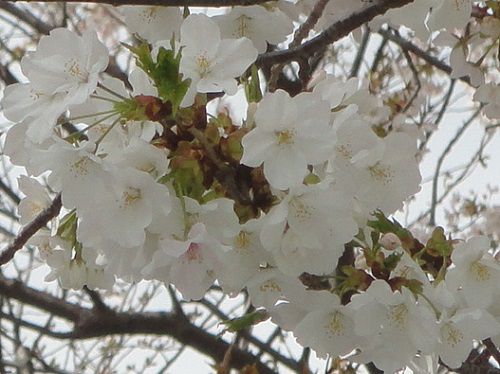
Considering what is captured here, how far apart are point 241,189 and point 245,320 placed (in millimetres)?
275

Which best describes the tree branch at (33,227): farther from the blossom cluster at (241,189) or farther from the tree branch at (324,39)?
the tree branch at (324,39)

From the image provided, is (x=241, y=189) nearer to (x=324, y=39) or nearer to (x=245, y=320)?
(x=245, y=320)

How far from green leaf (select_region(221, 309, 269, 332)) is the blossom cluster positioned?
0.03 m

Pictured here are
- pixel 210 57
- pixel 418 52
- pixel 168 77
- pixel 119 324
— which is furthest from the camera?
pixel 418 52

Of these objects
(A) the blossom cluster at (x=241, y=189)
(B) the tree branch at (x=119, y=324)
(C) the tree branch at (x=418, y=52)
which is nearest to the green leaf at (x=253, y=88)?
(A) the blossom cluster at (x=241, y=189)

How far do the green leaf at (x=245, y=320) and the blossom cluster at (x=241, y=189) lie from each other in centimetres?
3

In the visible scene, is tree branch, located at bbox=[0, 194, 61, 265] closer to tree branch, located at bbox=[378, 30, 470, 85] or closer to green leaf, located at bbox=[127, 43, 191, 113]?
green leaf, located at bbox=[127, 43, 191, 113]

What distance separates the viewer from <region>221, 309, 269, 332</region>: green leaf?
1.44 metres

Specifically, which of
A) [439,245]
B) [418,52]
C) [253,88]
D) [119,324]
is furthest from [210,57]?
[418,52]

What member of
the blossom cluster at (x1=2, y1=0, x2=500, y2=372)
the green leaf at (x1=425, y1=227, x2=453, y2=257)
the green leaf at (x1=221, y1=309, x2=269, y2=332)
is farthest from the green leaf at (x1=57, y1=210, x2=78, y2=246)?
the green leaf at (x1=425, y1=227, x2=453, y2=257)

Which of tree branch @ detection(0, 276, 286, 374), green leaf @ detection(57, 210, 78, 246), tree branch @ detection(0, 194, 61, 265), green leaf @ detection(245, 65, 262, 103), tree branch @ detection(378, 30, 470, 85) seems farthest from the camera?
tree branch @ detection(378, 30, 470, 85)

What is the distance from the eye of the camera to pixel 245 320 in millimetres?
1464

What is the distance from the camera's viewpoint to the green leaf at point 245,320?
144cm

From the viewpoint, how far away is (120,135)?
4.26 ft
